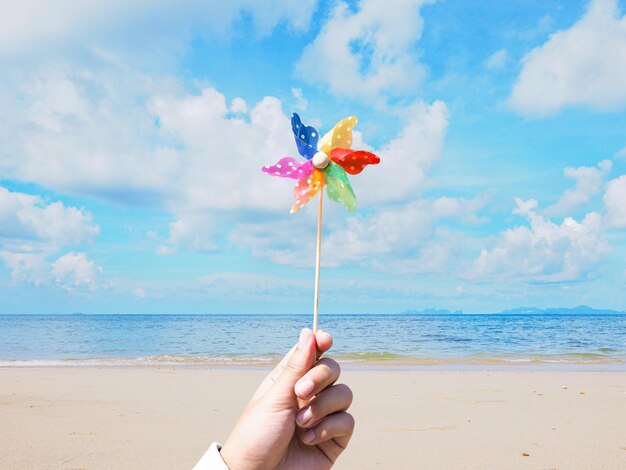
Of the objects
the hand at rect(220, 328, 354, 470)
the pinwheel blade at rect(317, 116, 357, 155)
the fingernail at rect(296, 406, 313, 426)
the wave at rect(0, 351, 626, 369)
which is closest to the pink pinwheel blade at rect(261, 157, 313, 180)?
the pinwheel blade at rect(317, 116, 357, 155)

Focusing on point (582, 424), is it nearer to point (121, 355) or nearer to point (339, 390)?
point (339, 390)

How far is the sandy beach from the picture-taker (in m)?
4.52

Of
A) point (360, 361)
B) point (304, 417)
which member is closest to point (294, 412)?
point (304, 417)

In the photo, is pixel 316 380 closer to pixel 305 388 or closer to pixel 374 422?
pixel 305 388

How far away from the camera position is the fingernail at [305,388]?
1838 mm

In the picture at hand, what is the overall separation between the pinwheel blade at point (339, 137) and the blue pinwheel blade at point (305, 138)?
4cm

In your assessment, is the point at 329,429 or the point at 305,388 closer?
the point at 305,388

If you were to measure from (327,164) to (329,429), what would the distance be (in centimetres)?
112

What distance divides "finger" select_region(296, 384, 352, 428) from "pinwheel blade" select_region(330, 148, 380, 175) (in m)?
1.00

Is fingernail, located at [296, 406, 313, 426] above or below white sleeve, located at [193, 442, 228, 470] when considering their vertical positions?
above

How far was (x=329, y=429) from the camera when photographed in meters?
2.00

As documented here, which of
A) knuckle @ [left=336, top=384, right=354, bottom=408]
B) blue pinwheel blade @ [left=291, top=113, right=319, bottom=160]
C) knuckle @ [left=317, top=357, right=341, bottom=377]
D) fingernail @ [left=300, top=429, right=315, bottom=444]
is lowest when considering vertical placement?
fingernail @ [left=300, top=429, right=315, bottom=444]

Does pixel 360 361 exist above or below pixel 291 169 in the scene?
below

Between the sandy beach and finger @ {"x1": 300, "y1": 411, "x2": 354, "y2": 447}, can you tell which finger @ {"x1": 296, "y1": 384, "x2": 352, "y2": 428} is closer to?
finger @ {"x1": 300, "y1": 411, "x2": 354, "y2": 447}
